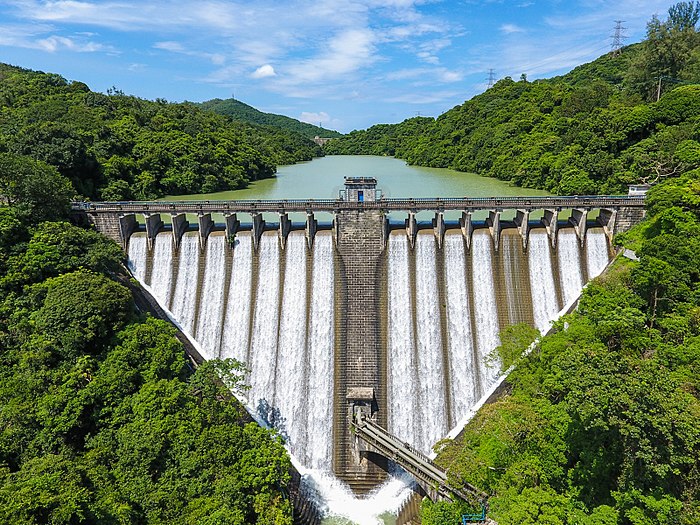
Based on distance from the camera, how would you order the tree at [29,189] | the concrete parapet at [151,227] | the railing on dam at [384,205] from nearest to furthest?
1. the tree at [29,189]
2. the railing on dam at [384,205]
3. the concrete parapet at [151,227]

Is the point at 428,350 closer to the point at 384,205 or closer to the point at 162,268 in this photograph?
the point at 384,205

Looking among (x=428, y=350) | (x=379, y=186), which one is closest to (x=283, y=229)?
(x=428, y=350)

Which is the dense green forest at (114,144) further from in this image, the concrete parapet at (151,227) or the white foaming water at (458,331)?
the white foaming water at (458,331)

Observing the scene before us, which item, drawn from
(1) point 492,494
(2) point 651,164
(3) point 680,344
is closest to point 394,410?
(1) point 492,494

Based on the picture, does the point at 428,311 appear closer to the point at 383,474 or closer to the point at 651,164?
the point at 383,474

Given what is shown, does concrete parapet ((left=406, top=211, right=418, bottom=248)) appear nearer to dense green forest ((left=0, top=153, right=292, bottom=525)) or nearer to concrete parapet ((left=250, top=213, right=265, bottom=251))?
concrete parapet ((left=250, top=213, right=265, bottom=251))

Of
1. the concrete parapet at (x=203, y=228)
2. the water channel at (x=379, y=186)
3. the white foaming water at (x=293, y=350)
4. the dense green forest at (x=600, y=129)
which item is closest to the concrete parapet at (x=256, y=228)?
the white foaming water at (x=293, y=350)
